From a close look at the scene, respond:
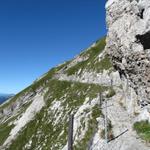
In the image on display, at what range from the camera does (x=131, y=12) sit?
27875 mm

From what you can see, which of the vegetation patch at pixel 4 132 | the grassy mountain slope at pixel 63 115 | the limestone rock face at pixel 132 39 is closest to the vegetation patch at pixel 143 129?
the limestone rock face at pixel 132 39

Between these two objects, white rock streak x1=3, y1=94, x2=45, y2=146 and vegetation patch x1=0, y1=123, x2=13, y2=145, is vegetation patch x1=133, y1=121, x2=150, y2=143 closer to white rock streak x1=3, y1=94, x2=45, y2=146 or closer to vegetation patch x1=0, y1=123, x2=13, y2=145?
white rock streak x1=3, y1=94, x2=45, y2=146

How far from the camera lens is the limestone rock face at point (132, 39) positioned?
83.7 ft

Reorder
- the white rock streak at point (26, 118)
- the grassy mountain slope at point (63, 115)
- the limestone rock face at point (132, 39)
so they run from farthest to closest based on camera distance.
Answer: the white rock streak at point (26, 118) → the grassy mountain slope at point (63, 115) → the limestone rock face at point (132, 39)

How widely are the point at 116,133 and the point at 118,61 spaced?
24.8ft

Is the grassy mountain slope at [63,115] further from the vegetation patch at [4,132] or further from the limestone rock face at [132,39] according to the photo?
the limestone rock face at [132,39]

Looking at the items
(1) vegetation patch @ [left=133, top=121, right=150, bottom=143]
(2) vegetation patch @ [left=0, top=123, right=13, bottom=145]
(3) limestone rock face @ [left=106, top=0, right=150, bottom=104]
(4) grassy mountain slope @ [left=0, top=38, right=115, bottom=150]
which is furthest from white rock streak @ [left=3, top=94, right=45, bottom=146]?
(1) vegetation patch @ [left=133, top=121, right=150, bottom=143]

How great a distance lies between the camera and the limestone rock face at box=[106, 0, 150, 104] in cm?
2550

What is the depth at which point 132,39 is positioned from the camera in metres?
27.3

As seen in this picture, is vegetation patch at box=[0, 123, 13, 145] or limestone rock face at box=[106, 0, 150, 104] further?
vegetation patch at box=[0, 123, 13, 145]

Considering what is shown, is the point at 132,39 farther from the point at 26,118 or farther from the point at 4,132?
the point at 4,132

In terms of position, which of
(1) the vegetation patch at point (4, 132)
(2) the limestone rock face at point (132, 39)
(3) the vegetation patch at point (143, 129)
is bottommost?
(3) the vegetation patch at point (143, 129)

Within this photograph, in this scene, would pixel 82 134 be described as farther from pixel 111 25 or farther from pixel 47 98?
pixel 47 98

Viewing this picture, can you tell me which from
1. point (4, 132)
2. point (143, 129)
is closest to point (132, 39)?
point (143, 129)
